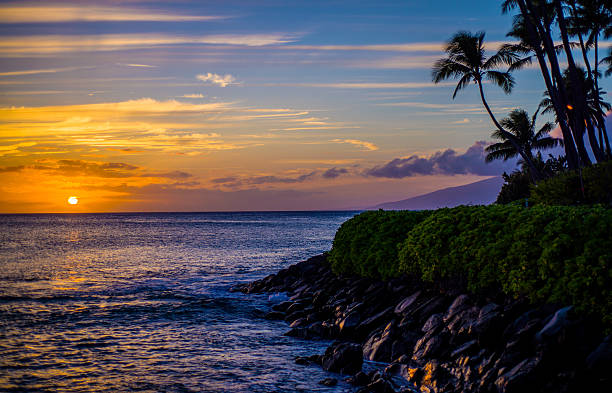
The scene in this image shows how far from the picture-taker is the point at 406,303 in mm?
15516

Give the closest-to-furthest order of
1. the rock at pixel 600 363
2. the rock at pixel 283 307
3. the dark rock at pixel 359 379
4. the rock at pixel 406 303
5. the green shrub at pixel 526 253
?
the rock at pixel 600 363, the green shrub at pixel 526 253, the dark rock at pixel 359 379, the rock at pixel 406 303, the rock at pixel 283 307

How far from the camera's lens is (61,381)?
503 inches

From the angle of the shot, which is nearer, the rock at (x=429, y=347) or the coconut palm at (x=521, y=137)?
the rock at (x=429, y=347)

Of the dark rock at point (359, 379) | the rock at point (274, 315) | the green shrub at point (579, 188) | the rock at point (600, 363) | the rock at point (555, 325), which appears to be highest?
the green shrub at point (579, 188)

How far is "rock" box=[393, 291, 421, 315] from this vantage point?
604 inches

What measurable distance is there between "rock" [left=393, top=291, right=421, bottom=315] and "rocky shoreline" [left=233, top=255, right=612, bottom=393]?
0.10ft

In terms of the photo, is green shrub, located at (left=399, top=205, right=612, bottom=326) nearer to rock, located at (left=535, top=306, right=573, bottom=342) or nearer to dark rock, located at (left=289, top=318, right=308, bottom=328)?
rock, located at (left=535, top=306, right=573, bottom=342)

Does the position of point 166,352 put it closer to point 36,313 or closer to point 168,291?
point 36,313

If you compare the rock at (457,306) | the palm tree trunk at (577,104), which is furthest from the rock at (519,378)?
the palm tree trunk at (577,104)

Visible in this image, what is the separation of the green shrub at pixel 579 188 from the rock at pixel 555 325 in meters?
14.4

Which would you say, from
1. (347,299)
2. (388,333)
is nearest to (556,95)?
(347,299)

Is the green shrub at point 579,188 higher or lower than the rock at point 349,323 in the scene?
higher

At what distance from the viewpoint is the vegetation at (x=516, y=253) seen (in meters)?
10.4

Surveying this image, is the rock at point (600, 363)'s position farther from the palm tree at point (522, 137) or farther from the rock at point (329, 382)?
the palm tree at point (522, 137)
